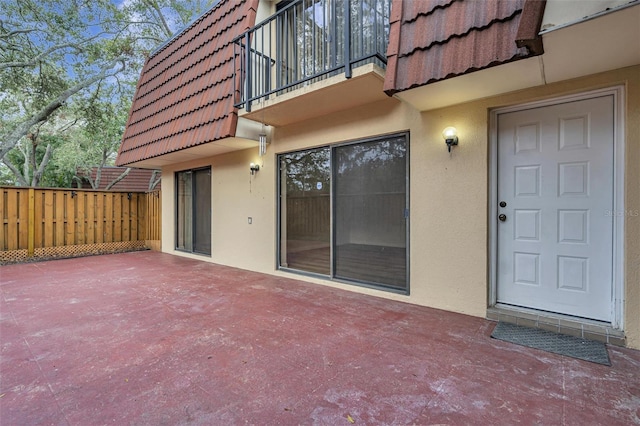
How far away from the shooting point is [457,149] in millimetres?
3383

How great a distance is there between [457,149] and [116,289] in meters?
5.00

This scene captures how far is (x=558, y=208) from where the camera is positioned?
117 inches

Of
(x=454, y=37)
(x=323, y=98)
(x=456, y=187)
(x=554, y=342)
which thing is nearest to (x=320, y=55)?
(x=323, y=98)

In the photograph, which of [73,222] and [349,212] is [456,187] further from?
[73,222]

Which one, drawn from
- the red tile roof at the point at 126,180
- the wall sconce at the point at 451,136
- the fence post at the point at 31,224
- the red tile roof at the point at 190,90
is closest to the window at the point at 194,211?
the red tile roof at the point at 190,90

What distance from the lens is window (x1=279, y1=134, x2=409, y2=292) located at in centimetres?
388

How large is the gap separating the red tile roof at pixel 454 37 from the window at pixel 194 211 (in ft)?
16.2

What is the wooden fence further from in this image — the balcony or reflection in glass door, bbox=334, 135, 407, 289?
reflection in glass door, bbox=334, 135, 407, 289

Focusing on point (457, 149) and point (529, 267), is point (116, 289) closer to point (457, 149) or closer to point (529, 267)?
point (457, 149)

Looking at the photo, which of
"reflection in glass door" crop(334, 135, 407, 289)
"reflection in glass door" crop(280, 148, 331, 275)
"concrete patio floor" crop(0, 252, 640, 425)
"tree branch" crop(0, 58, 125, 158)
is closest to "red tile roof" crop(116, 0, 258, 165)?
"reflection in glass door" crop(280, 148, 331, 275)

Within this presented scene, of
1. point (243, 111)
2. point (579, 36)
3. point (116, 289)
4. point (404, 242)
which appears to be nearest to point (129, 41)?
point (243, 111)

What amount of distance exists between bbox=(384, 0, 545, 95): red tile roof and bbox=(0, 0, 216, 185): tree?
10.6 m

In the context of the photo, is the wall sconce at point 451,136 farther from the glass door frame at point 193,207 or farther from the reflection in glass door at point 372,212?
the glass door frame at point 193,207

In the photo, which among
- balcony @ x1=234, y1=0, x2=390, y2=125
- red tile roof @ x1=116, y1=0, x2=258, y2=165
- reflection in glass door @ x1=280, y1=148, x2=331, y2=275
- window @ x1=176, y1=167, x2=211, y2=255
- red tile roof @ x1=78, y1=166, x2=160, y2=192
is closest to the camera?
balcony @ x1=234, y1=0, x2=390, y2=125
